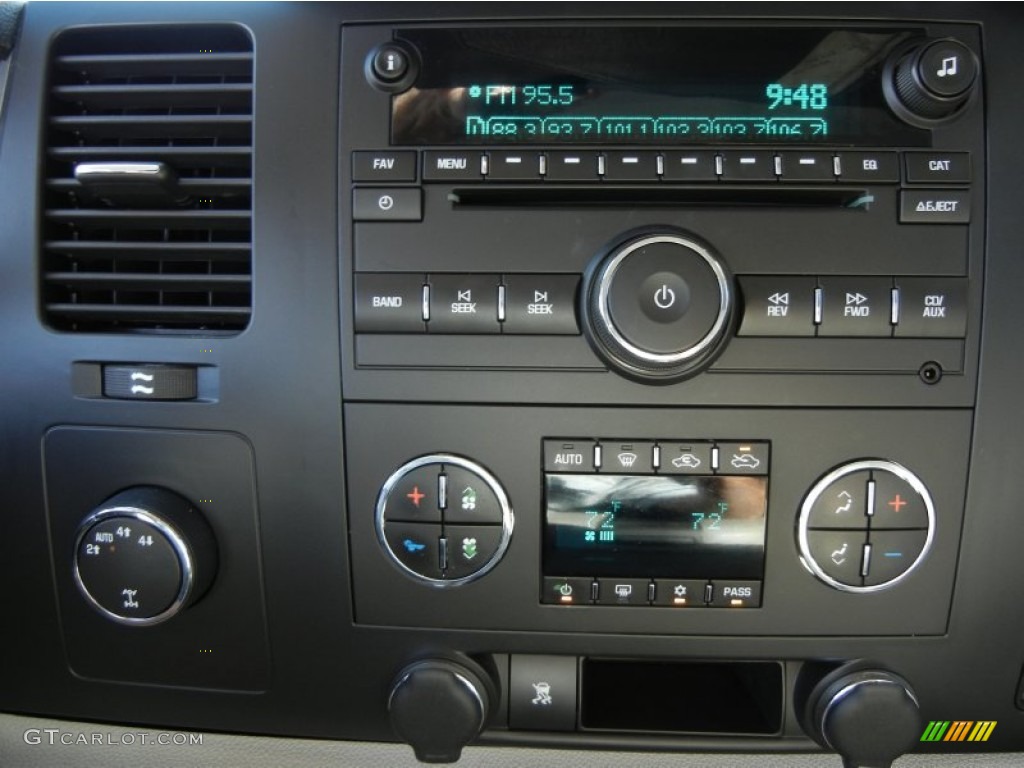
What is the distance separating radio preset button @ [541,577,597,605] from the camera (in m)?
0.80

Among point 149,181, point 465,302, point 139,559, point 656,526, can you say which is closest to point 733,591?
point 656,526

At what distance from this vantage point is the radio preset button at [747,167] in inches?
29.6

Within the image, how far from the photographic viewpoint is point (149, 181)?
2.62ft

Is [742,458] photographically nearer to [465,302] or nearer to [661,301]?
[661,301]

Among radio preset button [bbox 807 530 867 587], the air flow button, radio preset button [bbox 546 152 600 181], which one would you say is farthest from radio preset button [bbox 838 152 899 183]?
the air flow button

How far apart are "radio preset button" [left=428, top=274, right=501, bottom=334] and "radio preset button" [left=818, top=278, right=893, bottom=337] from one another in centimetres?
34

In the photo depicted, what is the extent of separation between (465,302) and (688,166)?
27 cm

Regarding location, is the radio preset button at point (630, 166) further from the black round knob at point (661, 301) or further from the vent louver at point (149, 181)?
the vent louver at point (149, 181)

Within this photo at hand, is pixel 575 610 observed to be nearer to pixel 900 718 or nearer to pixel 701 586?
pixel 701 586

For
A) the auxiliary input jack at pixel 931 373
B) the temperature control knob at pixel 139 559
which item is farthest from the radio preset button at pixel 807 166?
the temperature control knob at pixel 139 559

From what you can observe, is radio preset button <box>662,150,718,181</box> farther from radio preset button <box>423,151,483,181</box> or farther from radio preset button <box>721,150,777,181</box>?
radio preset button <box>423,151,483,181</box>

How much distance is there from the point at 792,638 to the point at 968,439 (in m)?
0.29

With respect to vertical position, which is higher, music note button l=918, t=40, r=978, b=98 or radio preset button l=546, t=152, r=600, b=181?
music note button l=918, t=40, r=978, b=98

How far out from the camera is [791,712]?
0.85 m
